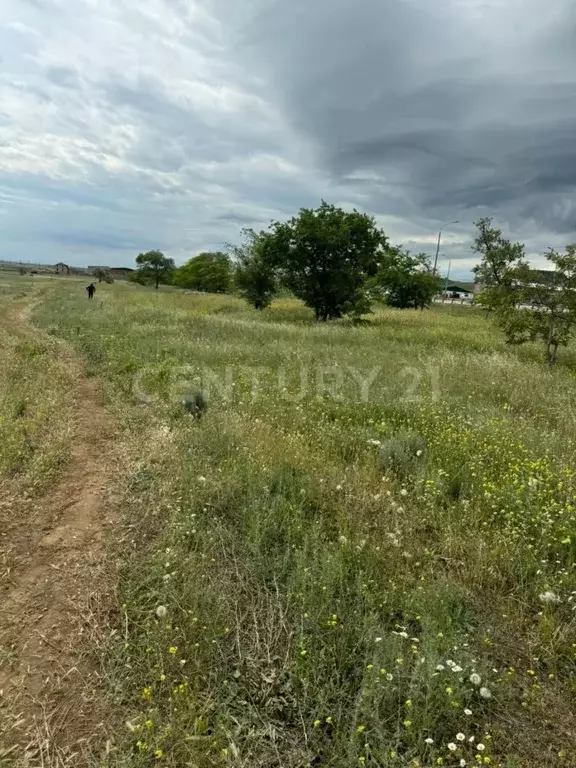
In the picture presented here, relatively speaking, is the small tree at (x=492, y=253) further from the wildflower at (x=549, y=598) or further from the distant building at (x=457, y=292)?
the distant building at (x=457, y=292)

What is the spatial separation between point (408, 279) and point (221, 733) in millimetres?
41317

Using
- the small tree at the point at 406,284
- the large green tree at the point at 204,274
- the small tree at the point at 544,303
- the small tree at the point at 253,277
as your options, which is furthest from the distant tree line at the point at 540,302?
the large green tree at the point at 204,274

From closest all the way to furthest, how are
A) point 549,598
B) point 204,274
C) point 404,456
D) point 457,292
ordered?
point 549,598
point 404,456
point 204,274
point 457,292

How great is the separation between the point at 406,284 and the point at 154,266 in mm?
62548

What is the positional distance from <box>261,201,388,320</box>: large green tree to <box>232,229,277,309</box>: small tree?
19.5ft

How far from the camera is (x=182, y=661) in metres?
2.56

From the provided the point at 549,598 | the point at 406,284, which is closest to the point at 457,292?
the point at 406,284

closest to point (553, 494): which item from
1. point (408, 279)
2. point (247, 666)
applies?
point (247, 666)

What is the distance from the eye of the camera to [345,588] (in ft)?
10.4

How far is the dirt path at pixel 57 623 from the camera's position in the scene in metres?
2.25

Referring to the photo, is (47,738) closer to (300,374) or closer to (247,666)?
(247,666)

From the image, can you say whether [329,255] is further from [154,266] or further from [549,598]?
[154,266]

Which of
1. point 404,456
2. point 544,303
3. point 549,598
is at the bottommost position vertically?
point 549,598

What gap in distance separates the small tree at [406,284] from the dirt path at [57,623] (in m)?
37.8
